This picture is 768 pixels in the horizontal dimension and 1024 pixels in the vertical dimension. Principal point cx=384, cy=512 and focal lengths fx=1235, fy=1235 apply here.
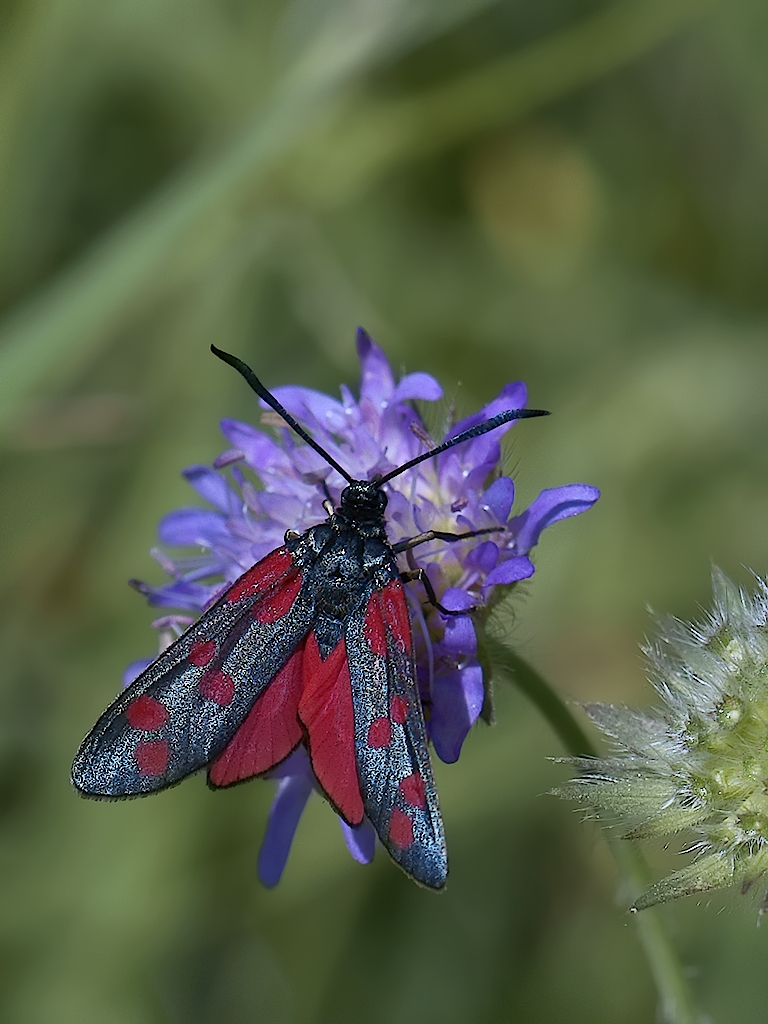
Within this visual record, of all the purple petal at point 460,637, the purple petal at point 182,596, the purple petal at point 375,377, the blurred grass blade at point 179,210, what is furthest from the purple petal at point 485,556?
the blurred grass blade at point 179,210

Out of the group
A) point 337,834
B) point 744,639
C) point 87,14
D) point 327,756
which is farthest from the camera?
point 87,14

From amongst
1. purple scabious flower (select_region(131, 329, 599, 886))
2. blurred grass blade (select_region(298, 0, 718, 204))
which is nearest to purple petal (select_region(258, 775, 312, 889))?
purple scabious flower (select_region(131, 329, 599, 886))

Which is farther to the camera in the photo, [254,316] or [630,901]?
[254,316]

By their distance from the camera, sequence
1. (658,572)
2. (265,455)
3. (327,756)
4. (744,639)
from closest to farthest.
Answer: (327,756) < (744,639) < (265,455) < (658,572)

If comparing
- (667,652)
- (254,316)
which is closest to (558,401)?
(254,316)

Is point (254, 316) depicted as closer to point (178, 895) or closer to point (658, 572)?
point (658, 572)

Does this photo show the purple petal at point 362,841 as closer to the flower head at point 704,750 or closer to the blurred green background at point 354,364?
the flower head at point 704,750
